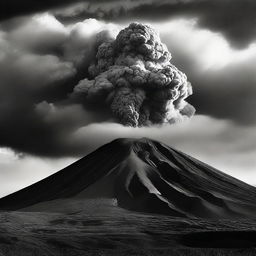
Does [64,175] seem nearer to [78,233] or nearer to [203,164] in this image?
[203,164]

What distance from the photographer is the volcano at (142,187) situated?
10219 centimetres

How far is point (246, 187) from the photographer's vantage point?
394 ft

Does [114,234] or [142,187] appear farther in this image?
[142,187]

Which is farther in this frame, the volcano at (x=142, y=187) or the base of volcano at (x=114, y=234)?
the volcano at (x=142, y=187)

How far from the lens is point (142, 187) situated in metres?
109

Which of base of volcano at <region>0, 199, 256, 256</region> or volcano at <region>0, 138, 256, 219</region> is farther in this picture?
volcano at <region>0, 138, 256, 219</region>

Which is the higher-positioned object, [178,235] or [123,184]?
[123,184]

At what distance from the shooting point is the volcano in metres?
102

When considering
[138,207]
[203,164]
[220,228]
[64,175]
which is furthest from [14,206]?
[220,228]

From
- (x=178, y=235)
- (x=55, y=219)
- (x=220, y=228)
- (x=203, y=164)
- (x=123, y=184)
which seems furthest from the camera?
(x=203, y=164)

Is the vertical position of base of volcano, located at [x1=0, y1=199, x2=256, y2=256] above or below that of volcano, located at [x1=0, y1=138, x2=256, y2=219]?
below

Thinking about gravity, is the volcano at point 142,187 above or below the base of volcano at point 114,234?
above

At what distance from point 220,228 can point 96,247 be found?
825 inches

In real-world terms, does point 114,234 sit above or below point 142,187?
below
